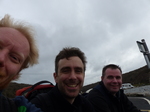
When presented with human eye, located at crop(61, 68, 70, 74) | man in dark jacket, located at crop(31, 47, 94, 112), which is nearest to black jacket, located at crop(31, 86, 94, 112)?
man in dark jacket, located at crop(31, 47, 94, 112)

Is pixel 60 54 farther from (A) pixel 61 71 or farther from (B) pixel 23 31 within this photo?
(B) pixel 23 31

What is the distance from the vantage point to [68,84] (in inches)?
85.0

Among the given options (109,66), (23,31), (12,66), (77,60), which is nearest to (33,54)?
(23,31)

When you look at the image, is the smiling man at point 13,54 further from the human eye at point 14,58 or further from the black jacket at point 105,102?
the black jacket at point 105,102

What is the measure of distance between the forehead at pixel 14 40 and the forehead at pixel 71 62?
82 cm

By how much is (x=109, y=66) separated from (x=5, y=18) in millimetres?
2581

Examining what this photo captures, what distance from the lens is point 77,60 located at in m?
2.27

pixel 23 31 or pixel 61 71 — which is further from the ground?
pixel 23 31

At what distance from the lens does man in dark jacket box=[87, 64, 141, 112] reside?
283 centimetres

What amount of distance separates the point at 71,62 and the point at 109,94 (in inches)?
53.9

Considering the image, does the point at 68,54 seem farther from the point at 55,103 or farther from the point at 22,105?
the point at 22,105

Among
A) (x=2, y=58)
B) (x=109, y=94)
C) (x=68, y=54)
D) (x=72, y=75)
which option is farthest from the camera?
(x=109, y=94)

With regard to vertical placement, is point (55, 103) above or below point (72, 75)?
below

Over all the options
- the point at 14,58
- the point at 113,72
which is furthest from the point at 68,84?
the point at 113,72
